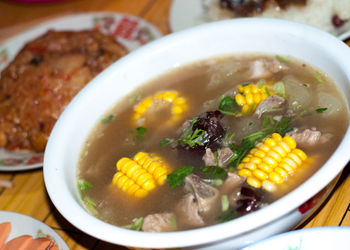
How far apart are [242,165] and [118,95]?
0.85 m

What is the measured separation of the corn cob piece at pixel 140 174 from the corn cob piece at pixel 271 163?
331mm

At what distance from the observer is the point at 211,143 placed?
1.86 metres

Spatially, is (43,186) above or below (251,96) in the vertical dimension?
below

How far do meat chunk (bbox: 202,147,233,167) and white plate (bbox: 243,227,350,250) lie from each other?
37 cm

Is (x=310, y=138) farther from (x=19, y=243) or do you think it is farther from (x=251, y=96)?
(x=19, y=243)

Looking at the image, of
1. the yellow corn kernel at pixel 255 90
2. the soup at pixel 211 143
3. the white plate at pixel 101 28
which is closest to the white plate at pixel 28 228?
the soup at pixel 211 143

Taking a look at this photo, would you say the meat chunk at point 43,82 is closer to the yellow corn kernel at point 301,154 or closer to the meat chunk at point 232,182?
the meat chunk at point 232,182

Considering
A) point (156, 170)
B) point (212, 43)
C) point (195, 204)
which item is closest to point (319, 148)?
point (195, 204)

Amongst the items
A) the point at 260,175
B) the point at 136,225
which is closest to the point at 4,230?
the point at 136,225

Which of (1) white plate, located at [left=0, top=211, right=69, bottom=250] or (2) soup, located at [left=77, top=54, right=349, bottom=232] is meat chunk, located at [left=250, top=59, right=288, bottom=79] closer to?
(2) soup, located at [left=77, top=54, right=349, bottom=232]

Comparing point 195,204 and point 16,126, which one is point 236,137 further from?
point 16,126

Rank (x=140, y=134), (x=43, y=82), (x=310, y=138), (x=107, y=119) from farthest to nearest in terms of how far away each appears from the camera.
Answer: (x=43, y=82)
(x=107, y=119)
(x=140, y=134)
(x=310, y=138)

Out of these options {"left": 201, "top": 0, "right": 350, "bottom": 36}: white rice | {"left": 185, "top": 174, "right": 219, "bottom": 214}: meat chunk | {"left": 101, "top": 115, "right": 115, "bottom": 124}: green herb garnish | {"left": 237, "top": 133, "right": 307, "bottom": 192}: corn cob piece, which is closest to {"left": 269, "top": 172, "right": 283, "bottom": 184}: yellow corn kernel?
{"left": 237, "top": 133, "right": 307, "bottom": 192}: corn cob piece

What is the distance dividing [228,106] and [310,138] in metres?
0.43
